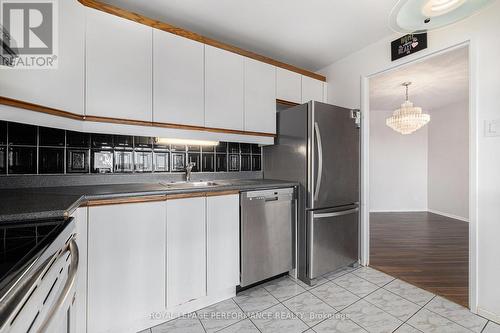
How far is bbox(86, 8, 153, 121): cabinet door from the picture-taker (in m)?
1.52

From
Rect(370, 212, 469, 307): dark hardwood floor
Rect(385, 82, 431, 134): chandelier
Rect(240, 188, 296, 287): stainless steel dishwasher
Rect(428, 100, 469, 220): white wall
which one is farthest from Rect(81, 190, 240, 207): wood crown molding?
Rect(428, 100, 469, 220): white wall

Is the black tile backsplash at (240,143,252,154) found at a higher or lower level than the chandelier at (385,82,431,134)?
lower

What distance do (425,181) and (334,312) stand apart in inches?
203

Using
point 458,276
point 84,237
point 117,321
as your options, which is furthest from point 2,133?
point 458,276

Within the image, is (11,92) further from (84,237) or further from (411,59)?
(411,59)

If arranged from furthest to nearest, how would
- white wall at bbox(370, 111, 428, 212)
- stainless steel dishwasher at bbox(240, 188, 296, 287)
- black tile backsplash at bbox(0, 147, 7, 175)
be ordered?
white wall at bbox(370, 111, 428, 212) → stainless steel dishwasher at bbox(240, 188, 296, 287) → black tile backsplash at bbox(0, 147, 7, 175)

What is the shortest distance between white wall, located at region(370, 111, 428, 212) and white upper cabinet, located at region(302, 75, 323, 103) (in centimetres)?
334

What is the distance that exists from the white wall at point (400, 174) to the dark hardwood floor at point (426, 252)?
2.66 ft

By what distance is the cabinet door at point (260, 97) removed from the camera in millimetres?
2223

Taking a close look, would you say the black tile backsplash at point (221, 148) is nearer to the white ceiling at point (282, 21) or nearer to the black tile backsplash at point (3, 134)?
the white ceiling at point (282, 21)

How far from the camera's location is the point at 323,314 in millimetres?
1667

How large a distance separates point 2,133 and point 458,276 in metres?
3.95

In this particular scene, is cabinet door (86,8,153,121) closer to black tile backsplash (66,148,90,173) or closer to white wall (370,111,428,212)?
black tile backsplash (66,148,90,173)

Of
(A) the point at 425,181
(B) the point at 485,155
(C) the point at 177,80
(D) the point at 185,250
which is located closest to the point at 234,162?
(C) the point at 177,80
